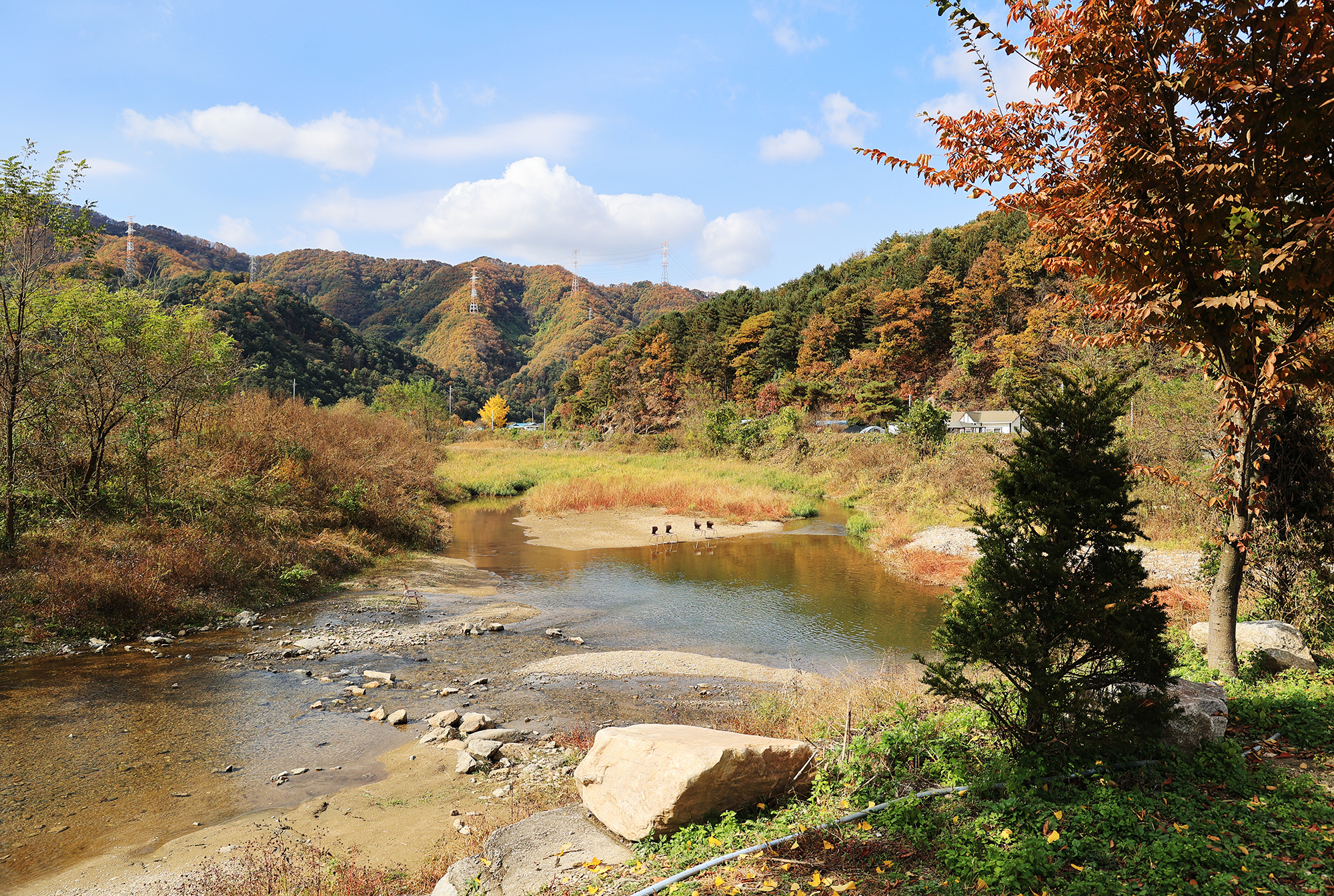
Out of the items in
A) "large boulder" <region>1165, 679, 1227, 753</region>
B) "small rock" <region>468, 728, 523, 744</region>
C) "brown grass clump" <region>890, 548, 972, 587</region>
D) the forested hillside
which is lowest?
"small rock" <region>468, 728, 523, 744</region>

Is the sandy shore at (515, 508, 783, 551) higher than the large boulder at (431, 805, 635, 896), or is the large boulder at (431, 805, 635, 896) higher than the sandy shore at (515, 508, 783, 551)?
the large boulder at (431, 805, 635, 896)

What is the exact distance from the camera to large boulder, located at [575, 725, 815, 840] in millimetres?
4809

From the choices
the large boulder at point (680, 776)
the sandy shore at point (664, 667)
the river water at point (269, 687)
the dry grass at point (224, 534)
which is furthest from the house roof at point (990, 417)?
the large boulder at point (680, 776)

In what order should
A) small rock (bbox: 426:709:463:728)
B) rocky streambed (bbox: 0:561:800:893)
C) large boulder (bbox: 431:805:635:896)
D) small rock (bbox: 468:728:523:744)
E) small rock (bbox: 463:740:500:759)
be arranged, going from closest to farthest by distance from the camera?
1. large boulder (bbox: 431:805:635:896)
2. rocky streambed (bbox: 0:561:800:893)
3. small rock (bbox: 463:740:500:759)
4. small rock (bbox: 468:728:523:744)
5. small rock (bbox: 426:709:463:728)

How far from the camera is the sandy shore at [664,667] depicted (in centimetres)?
1054

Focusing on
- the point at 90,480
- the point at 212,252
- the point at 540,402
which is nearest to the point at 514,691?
the point at 90,480

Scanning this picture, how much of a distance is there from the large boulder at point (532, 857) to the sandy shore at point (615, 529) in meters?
18.3

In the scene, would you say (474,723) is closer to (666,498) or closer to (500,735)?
(500,735)

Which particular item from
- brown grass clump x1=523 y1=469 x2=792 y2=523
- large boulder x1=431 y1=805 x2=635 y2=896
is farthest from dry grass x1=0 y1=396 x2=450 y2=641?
large boulder x1=431 y1=805 x2=635 y2=896

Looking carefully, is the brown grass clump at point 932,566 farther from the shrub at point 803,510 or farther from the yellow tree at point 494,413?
the yellow tree at point 494,413

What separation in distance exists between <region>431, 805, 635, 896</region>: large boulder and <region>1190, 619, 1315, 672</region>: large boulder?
6.43 metres

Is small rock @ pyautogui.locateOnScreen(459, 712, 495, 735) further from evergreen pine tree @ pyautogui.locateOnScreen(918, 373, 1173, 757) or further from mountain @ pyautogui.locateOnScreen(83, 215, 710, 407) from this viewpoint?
mountain @ pyautogui.locateOnScreen(83, 215, 710, 407)

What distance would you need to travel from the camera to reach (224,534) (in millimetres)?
15398

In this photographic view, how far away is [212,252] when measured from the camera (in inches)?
4291
